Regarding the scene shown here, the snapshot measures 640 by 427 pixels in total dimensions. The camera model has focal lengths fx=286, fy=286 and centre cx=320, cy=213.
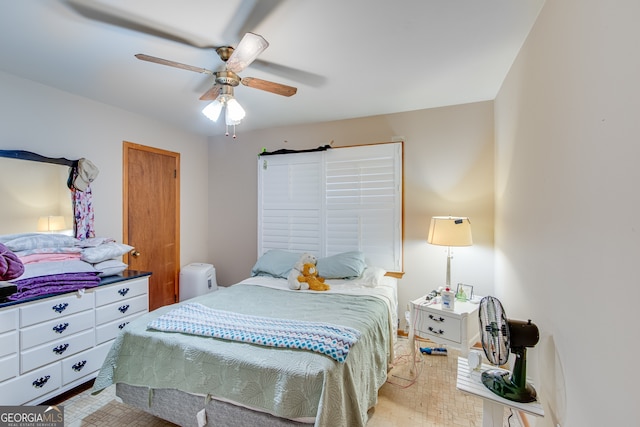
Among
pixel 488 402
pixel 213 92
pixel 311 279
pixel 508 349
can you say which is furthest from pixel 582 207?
pixel 213 92

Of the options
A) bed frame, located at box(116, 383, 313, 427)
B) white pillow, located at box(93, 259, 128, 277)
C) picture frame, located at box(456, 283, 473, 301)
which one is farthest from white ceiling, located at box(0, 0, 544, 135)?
bed frame, located at box(116, 383, 313, 427)

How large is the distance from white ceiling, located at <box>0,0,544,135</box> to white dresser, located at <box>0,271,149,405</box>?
5.44 ft

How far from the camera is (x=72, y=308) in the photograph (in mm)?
2080

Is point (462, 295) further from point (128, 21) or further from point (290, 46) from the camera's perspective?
point (128, 21)

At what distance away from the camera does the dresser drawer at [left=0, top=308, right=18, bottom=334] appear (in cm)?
172

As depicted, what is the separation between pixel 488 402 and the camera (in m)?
1.36

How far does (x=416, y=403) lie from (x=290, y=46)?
258 centimetres

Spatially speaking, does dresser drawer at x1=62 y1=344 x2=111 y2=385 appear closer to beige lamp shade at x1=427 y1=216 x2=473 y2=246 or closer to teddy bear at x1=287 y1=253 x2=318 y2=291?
teddy bear at x1=287 y1=253 x2=318 y2=291

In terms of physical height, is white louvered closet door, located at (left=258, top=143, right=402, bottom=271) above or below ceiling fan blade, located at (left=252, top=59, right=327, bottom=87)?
below

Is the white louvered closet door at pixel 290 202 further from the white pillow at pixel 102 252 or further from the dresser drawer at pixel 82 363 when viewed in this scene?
the dresser drawer at pixel 82 363

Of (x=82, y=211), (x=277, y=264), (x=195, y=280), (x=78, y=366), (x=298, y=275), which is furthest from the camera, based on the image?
(x=195, y=280)

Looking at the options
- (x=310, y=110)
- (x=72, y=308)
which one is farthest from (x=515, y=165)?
(x=72, y=308)

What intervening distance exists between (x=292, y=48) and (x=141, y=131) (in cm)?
228

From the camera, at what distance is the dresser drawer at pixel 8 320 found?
67.8 inches
